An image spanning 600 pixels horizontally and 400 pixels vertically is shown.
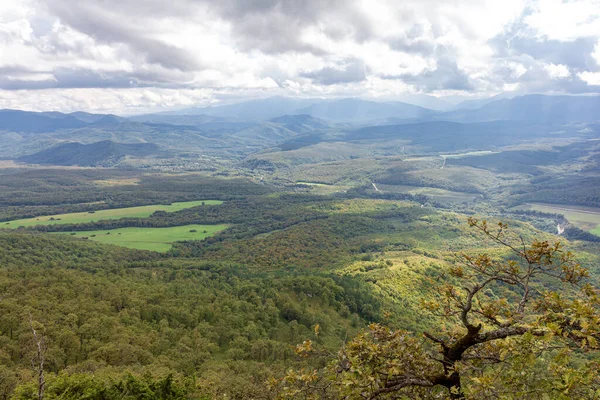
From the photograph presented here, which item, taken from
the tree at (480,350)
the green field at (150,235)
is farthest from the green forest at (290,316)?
the green field at (150,235)

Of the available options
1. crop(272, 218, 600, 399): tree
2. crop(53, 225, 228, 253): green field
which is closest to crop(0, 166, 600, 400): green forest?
crop(272, 218, 600, 399): tree

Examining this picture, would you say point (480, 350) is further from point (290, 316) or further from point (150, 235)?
point (150, 235)

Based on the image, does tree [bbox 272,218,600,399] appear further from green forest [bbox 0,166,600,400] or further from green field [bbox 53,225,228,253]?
green field [bbox 53,225,228,253]

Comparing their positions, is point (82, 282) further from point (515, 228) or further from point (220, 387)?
point (515, 228)

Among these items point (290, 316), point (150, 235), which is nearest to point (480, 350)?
point (290, 316)

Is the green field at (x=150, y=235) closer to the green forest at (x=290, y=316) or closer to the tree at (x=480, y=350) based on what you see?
the green forest at (x=290, y=316)

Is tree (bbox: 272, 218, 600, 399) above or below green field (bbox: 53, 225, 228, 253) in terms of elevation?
above

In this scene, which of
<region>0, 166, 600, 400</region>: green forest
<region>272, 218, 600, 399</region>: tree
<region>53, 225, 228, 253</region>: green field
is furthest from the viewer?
<region>53, 225, 228, 253</region>: green field

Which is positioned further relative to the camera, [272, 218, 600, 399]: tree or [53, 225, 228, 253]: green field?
[53, 225, 228, 253]: green field
